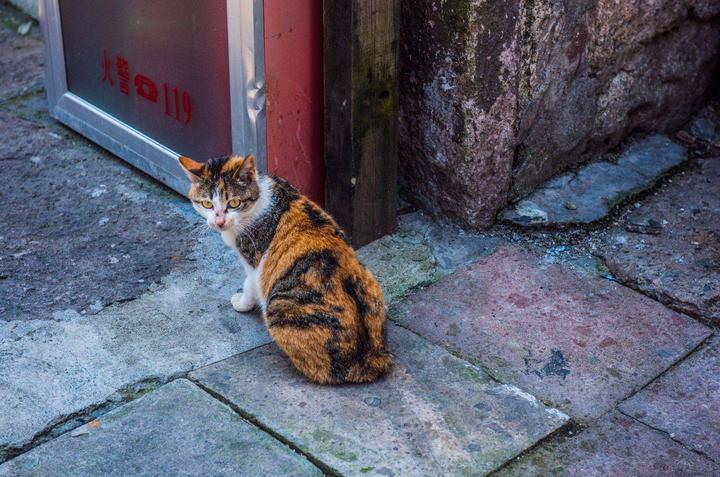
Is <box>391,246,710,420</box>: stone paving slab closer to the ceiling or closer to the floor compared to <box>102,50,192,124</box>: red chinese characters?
closer to the floor

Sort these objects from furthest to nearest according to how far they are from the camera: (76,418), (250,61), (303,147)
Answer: (303,147), (250,61), (76,418)

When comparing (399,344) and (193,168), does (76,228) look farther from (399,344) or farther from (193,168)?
(399,344)

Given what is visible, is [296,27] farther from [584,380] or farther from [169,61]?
[584,380]

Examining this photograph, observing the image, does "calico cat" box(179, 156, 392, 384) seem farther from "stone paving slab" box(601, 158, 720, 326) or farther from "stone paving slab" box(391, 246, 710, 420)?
"stone paving slab" box(601, 158, 720, 326)

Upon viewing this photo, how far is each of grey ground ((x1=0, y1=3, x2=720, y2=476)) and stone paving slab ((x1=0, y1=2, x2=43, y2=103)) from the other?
0.87 meters

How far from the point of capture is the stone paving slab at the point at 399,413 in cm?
330

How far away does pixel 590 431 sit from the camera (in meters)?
3.49

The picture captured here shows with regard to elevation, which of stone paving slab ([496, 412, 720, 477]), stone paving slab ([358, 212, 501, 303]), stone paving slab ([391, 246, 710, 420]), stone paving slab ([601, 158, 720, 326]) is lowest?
stone paving slab ([496, 412, 720, 477])

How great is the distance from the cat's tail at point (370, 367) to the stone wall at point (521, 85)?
122 cm

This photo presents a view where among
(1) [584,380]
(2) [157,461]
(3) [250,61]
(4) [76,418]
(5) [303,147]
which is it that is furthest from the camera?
(5) [303,147]

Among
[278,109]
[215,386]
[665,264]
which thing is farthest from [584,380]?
[278,109]

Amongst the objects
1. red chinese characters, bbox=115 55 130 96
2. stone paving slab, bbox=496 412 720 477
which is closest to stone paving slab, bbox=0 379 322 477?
stone paving slab, bbox=496 412 720 477

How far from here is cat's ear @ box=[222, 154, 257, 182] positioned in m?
3.76

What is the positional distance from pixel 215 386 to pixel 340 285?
0.61m
